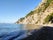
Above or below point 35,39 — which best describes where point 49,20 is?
above

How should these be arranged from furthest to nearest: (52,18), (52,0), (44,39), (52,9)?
(52,0) → (52,9) → (52,18) → (44,39)

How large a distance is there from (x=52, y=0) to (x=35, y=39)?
160m

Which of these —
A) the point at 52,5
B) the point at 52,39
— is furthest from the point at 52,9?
the point at 52,39

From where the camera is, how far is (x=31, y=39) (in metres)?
28.3

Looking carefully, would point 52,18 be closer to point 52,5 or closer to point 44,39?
point 52,5

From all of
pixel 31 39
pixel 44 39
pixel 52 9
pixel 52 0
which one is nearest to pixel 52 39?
pixel 44 39

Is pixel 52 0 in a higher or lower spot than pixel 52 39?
higher

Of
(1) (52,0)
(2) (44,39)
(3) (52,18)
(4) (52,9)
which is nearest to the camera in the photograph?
(2) (44,39)

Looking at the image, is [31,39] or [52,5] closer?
[31,39]

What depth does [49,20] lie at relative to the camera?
127 m

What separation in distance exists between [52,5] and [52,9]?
9.23m

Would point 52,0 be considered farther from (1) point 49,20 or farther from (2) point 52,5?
(1) point 49,20

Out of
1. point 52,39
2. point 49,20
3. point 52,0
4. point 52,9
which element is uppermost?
point 52,0

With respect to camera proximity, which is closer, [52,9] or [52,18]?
[52,18]
